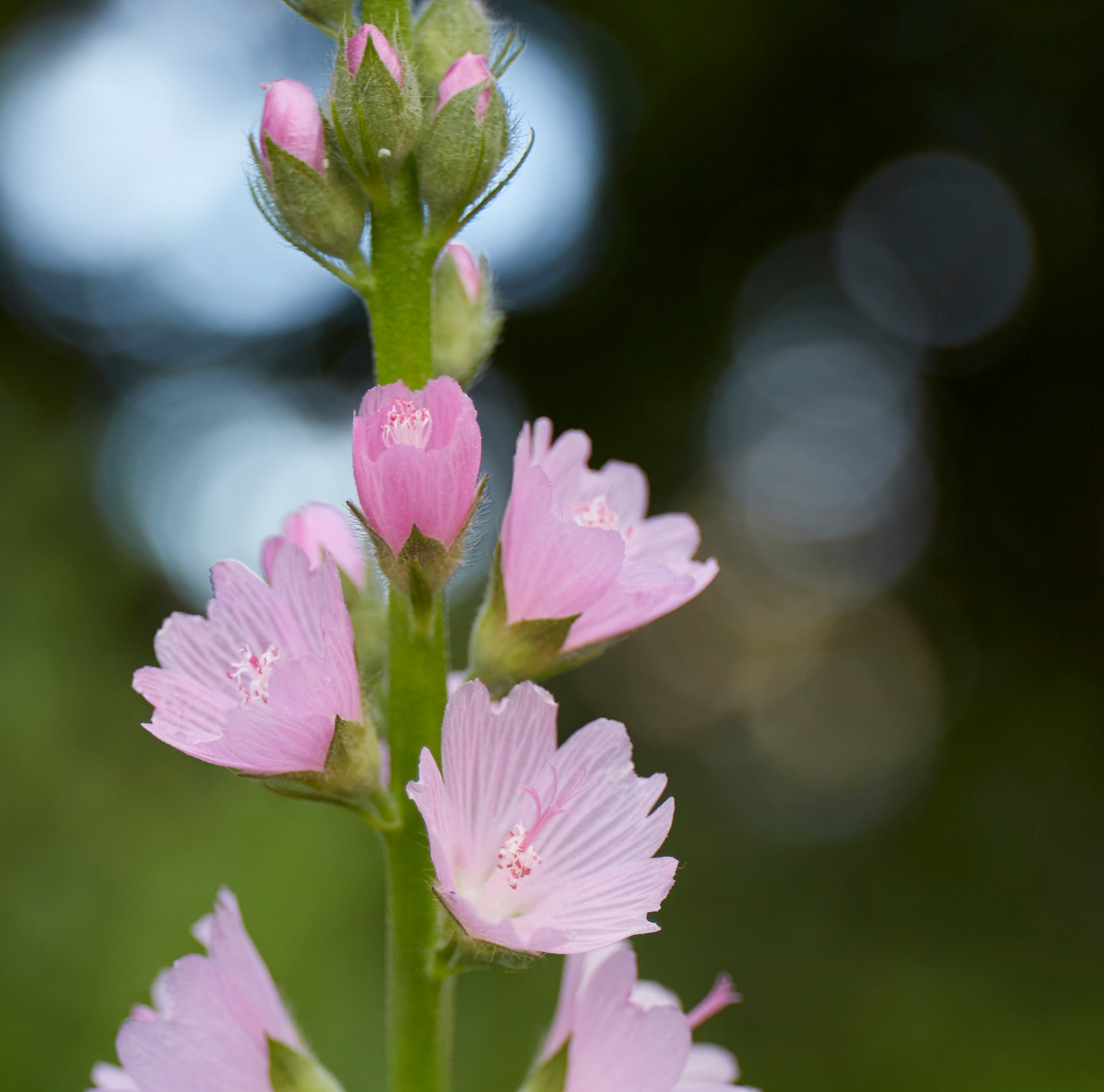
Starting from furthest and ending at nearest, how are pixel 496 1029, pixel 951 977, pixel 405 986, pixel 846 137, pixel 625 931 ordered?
pixel 846 137 → pixel 951 977 → pixel 496 1029 → pixel 405 986 → pixel 625 931

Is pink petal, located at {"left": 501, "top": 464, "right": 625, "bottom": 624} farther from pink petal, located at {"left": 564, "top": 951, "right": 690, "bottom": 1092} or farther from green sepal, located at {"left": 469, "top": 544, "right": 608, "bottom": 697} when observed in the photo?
pink petal, located at {"left": 564, "top": 951, "right": 690, "bottom": 1092}

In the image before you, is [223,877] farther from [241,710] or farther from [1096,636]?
[1096,636]

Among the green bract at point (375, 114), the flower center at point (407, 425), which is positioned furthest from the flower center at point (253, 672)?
the green bract at point (375, 114)

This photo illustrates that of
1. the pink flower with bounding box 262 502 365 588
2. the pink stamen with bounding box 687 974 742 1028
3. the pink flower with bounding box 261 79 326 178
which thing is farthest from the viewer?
the pink flower with bounding box 262 502 365 588

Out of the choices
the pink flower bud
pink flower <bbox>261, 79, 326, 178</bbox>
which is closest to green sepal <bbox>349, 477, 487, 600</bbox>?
the pink flower bud

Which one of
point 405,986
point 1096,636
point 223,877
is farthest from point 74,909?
point 1096,636

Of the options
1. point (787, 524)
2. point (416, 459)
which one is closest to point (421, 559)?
point (416, 459)

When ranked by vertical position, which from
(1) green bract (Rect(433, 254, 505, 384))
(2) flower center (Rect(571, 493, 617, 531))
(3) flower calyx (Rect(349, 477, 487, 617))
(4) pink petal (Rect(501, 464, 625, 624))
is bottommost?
(3) flower calyx (Rect(349, 477, 487, 617))
